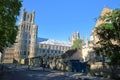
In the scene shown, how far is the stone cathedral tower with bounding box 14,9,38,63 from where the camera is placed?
13551 centimetres

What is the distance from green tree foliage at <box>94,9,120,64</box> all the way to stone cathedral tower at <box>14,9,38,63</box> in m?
110

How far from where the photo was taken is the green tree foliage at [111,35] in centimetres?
2478

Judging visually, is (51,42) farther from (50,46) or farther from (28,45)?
(28,45)

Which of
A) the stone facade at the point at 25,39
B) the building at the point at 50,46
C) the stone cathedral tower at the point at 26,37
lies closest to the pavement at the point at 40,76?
the stone facade at the point at 25,39

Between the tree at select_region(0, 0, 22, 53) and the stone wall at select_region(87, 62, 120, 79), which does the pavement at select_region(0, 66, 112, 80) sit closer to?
the stone wall at select_region(87, 62, 120, 79)

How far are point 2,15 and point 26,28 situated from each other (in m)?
125

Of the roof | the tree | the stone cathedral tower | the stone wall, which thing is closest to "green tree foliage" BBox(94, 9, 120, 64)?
the stone wall

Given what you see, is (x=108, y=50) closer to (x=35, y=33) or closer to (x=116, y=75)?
(x=116, y=75)

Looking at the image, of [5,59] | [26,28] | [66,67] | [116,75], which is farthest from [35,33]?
[116,75]

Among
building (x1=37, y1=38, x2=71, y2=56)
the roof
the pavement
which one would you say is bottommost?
the pavement

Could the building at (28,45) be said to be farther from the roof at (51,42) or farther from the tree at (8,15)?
the tree at (8,15)

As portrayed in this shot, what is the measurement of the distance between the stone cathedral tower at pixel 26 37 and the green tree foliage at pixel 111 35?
10985 cm

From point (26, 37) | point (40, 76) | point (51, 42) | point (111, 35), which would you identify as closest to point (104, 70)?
point (111, 35)

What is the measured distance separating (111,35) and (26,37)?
121 m
